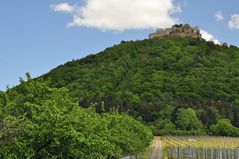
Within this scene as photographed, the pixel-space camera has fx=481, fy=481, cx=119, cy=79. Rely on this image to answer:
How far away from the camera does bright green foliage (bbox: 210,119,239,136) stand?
146 metres

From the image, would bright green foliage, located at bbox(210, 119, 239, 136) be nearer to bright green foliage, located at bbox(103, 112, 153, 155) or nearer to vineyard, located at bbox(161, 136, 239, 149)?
vineyard, located at bbox(161, 136, 239, 149)

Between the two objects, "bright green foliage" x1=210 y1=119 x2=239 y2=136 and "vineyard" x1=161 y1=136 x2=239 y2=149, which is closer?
"vineyard" x1=161 y1=136 x2=239 y2=149

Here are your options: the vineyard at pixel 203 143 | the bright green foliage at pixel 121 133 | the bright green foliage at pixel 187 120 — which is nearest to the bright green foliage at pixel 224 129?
the bright green foliage at pixel 187 120

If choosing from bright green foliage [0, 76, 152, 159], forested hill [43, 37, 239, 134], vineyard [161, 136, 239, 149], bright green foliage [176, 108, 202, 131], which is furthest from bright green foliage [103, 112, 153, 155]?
bright green foliage [176, 108, 202, 131]

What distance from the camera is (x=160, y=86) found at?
170 meters

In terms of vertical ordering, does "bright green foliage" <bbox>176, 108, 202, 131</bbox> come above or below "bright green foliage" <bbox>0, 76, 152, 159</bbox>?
above

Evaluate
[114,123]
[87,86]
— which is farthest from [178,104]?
[114,123]

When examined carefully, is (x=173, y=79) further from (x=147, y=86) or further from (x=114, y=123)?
(x=114, y=123)

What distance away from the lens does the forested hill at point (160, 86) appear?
155625 mm

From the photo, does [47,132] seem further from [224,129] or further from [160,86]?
[160,86]

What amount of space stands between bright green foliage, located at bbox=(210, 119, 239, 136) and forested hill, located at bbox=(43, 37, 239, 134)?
670cm

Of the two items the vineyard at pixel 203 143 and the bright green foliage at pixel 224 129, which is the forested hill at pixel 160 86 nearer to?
the bright green foliage at pixel 224 129

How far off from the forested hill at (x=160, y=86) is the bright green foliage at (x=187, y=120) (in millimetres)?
1597

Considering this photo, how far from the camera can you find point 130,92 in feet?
531
